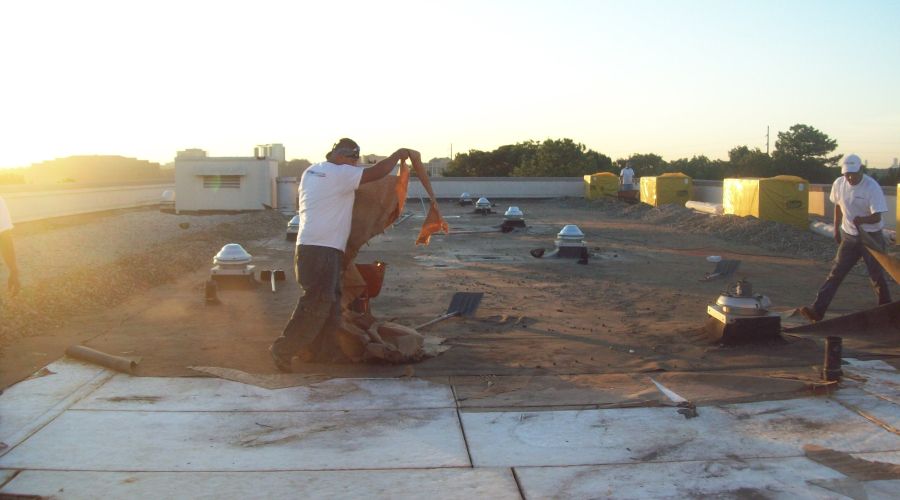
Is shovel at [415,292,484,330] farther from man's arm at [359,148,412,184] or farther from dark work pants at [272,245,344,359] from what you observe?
man's arm at [359,148,412,184]

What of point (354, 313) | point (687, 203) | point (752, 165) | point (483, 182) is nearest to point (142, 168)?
point (483, 182)

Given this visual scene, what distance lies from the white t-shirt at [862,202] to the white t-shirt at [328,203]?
5.47 metres

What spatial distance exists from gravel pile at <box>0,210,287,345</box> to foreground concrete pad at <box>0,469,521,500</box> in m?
3.99

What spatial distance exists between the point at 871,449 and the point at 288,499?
343cm

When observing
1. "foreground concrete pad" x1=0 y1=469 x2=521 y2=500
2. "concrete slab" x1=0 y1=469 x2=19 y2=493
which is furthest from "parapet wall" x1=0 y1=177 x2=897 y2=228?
"concrete slab" x1=0 y1=469 x2=19 y2=493

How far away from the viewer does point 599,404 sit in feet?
19.6

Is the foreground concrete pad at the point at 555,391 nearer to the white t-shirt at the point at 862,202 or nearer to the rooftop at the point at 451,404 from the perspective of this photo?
the rooftop at the point at 451,404

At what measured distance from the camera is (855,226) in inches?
354

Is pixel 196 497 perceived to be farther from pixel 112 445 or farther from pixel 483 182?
pixel 483 182

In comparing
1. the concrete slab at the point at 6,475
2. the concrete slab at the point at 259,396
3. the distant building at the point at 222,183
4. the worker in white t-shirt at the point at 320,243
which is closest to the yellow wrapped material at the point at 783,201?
the distant building at the point at 222,183

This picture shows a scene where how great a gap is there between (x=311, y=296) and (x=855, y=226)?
590 centimetres

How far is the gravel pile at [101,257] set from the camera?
968 centimetres

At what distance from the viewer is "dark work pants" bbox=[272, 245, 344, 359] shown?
269 inches

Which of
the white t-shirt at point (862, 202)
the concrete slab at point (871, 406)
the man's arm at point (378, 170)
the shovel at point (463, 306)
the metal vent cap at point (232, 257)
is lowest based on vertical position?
the concrete slab at point (871, 406)
